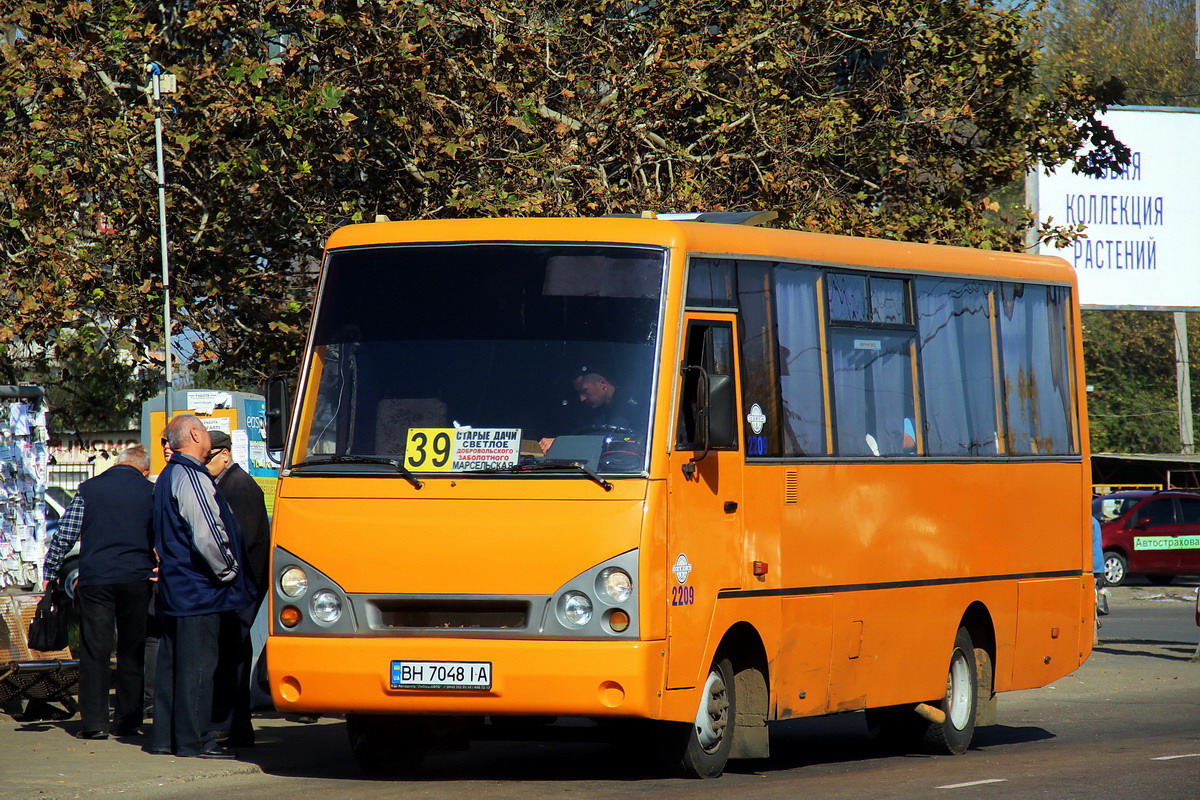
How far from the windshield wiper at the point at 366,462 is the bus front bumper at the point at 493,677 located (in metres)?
0.83

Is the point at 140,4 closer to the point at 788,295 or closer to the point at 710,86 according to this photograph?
the point at 710,86

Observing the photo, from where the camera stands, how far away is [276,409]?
33.6 feet

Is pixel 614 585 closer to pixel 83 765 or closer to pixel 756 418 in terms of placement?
pixel 756 418

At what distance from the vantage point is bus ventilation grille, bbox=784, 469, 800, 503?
1039 centimetres

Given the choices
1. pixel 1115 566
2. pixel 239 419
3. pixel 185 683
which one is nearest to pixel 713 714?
pixel 185 683

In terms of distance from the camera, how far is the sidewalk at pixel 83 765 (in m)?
9.57

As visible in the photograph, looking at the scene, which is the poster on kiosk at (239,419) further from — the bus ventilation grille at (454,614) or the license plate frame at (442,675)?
the license plate frame at (442,675)

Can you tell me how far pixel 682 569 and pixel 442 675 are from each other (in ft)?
4.34

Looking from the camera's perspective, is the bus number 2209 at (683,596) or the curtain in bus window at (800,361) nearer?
the bus number 2209 at (683,596)

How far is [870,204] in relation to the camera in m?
21.4

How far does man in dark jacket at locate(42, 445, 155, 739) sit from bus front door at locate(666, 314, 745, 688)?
4066 mm

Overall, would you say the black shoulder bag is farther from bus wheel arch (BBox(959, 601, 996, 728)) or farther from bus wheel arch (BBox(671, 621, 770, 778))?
bus wheel arch (BBox(959, 601, 996, 728))

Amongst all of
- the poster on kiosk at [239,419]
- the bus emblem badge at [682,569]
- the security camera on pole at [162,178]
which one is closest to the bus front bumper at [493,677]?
the bus emblem badge at [682,569]

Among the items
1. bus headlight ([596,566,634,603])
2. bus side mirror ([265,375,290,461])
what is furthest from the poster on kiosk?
bus headlight ([596,566,634,603])
